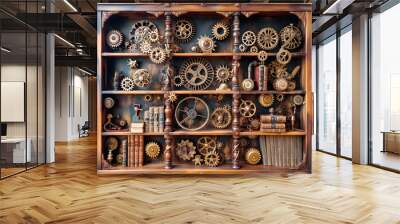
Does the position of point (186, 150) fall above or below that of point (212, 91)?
below

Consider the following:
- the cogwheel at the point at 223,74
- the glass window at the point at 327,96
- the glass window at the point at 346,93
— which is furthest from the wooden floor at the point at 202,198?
the glass window at the point at 327,96

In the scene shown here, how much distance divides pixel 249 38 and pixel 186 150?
2115 millimetres

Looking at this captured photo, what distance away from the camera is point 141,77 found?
513 cm

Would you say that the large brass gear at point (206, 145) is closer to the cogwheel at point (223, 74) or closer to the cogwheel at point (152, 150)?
the cogwheel at point (152, 150)

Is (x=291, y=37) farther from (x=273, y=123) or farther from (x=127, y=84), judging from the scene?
(x=127, y=84)

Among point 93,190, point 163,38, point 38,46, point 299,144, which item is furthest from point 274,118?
point 38,46

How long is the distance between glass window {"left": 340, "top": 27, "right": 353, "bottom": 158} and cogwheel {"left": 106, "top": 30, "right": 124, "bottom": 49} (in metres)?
4.89

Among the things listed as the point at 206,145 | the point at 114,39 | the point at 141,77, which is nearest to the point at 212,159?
the point at 206,145

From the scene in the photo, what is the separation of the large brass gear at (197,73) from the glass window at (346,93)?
352cm

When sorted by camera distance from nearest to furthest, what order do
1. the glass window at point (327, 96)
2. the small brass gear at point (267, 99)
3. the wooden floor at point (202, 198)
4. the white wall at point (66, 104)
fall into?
1. the wooden floor at point (202, 198)
2. the small brass gear at point (267, 99)
3. the glass window at point (327, 96)
4. the white wall at point (66, 104)

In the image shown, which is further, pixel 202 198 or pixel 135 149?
pixel 135 149

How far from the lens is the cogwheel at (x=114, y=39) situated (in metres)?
5.21

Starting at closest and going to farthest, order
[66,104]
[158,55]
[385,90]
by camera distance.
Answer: [158,55] < [385,90] < [66,104]

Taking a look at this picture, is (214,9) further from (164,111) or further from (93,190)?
(93,190)
